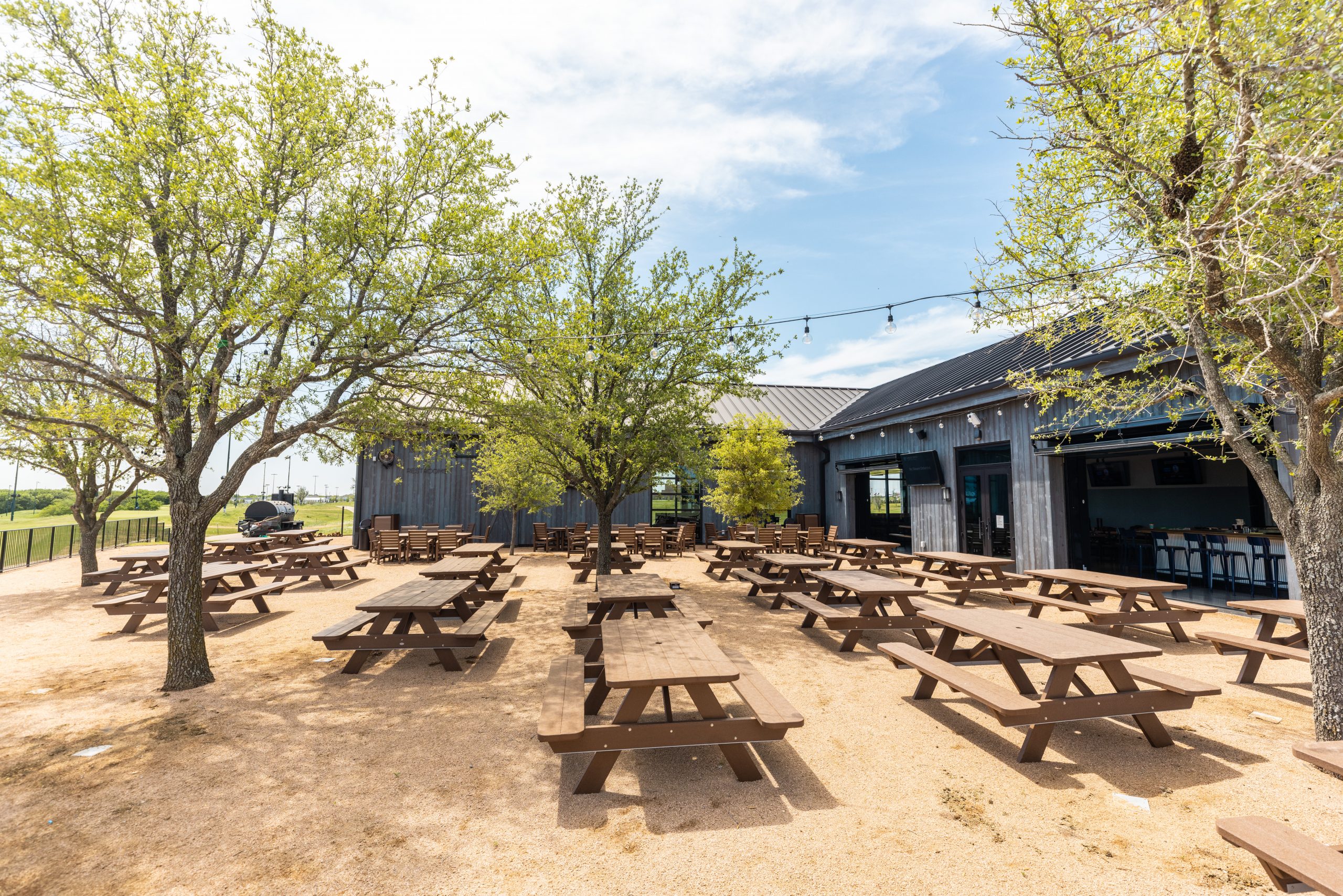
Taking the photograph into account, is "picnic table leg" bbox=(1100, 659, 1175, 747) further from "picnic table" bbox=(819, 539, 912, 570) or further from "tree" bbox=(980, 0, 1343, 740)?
"picnic table" bbox=(819, 539, 912, 570)

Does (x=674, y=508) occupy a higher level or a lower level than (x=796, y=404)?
lower

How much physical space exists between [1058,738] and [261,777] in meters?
5.50

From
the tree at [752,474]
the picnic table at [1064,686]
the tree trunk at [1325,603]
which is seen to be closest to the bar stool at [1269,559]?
the tree trunk at [1325,603]

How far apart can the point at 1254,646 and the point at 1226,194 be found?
428 cm

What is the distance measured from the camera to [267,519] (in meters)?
21.8

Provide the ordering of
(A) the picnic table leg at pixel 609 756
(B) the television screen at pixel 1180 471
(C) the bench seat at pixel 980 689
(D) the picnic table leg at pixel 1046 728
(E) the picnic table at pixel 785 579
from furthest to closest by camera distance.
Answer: (B) the television screen at pixel 1180 471 → (E) the picnic table at pixel 785 579 → (D) the picnic table leg at pixel 1046 728 → (C) the bench seat at pixel 980 689 → (A) the picnic table leg at pixel 609 756

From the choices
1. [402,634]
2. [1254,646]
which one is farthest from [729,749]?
[1254,646]

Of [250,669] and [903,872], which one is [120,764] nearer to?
[250,669]

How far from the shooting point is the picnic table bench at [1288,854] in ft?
6.56

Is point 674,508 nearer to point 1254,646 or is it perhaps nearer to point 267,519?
point 267,519

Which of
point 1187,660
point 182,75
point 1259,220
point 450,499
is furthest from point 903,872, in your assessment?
point 450,499

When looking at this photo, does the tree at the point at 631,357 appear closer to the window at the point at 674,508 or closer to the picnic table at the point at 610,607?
the picnic table at the point at 610,607

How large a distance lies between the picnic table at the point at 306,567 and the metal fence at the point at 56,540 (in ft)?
23.3

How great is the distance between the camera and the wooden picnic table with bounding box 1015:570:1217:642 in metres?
6.64
